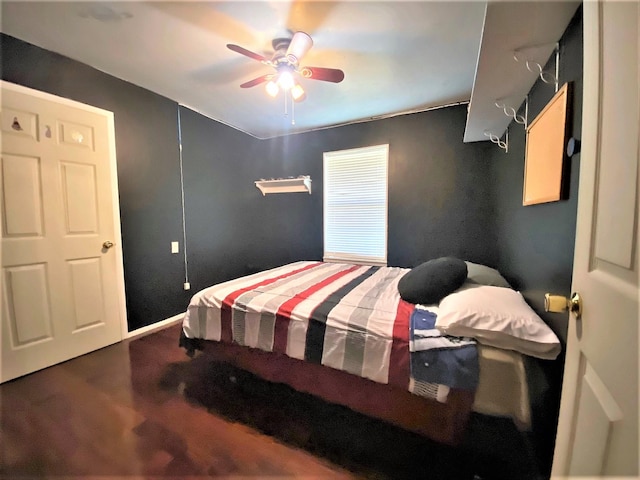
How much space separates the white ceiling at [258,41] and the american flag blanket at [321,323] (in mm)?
1632

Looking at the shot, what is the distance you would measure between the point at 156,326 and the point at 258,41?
292cm

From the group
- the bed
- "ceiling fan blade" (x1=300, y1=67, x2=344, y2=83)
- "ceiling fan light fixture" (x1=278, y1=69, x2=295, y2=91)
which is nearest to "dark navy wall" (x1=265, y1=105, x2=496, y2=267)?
the bed

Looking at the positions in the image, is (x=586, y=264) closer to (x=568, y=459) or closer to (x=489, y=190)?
(x=568, y=459)

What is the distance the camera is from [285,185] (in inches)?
153

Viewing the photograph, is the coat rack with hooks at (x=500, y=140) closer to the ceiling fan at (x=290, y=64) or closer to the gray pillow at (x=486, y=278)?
the gray pillow at (x=486, y=278)

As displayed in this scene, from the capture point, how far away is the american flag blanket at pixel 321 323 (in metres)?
1.40

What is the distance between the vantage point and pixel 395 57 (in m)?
2.17

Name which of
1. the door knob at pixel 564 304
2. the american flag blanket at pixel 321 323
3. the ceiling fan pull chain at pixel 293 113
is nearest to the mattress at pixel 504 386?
the american flag blanket at pixel 321 323

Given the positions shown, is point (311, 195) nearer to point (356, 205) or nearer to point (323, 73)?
point (356, 205)

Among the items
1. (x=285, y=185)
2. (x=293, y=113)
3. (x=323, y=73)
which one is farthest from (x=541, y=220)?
(x=285, y=185)

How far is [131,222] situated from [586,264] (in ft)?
10.8

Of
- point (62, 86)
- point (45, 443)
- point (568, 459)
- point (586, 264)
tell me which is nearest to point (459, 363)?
point (568, 459)

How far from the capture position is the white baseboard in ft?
8.99

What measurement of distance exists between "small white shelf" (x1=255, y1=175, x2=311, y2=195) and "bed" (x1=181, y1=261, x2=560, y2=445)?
6.50 ft
